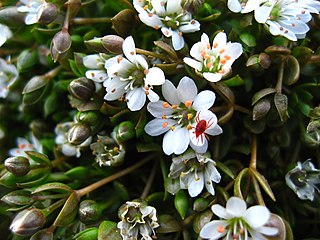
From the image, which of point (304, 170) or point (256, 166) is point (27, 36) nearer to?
point (256, 166)

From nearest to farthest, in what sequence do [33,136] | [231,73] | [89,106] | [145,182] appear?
[231,73]
[89,106]
[145,182]
[33,136]

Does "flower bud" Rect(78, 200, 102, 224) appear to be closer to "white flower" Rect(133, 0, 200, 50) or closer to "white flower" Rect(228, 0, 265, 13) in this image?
"white flower" Rect(133, 0, 200, 50)

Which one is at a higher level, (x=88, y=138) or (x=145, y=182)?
(x=88, y=138)

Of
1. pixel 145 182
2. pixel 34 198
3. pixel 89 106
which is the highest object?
pixel 89 106

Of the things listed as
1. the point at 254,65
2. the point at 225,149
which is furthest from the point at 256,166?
the point at 254,65

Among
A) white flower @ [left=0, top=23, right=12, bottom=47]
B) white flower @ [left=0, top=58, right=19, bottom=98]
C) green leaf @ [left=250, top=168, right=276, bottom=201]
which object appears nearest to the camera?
green leaf @ [left=250, top=168, right=276, bottom=201]

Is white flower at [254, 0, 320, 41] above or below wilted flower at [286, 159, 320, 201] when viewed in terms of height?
above

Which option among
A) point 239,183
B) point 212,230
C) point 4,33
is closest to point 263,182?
point 239,183

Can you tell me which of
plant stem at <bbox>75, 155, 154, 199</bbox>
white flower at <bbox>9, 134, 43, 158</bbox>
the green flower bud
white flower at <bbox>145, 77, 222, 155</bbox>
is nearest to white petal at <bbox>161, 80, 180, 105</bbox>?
Result: white flower at <bbox>145, 77, 222, 155</bbox>
